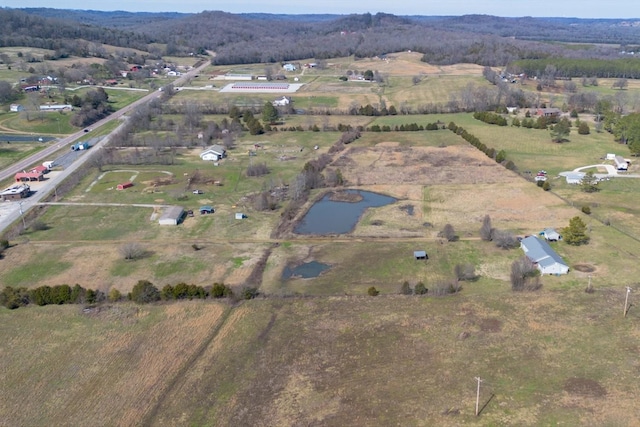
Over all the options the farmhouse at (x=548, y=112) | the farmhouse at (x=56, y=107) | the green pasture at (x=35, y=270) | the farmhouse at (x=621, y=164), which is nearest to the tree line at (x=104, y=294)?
the green pasture at (x=35, y=270)

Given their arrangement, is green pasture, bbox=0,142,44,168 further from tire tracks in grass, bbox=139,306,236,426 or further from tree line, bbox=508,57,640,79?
tree line, bbox=508,57,640,79

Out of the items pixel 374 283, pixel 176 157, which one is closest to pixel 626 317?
pixel 374 283

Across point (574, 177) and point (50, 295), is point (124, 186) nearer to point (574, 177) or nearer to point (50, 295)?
point (50, 295)

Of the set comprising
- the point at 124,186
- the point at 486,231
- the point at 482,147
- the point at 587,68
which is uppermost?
the point at 587,68

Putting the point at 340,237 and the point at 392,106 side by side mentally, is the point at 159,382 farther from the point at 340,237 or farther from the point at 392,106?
the point at 392,106

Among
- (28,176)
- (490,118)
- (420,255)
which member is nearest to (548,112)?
(490,118)

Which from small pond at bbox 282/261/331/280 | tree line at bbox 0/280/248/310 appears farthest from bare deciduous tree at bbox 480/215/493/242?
tree line at bbox 0/280/248/310
